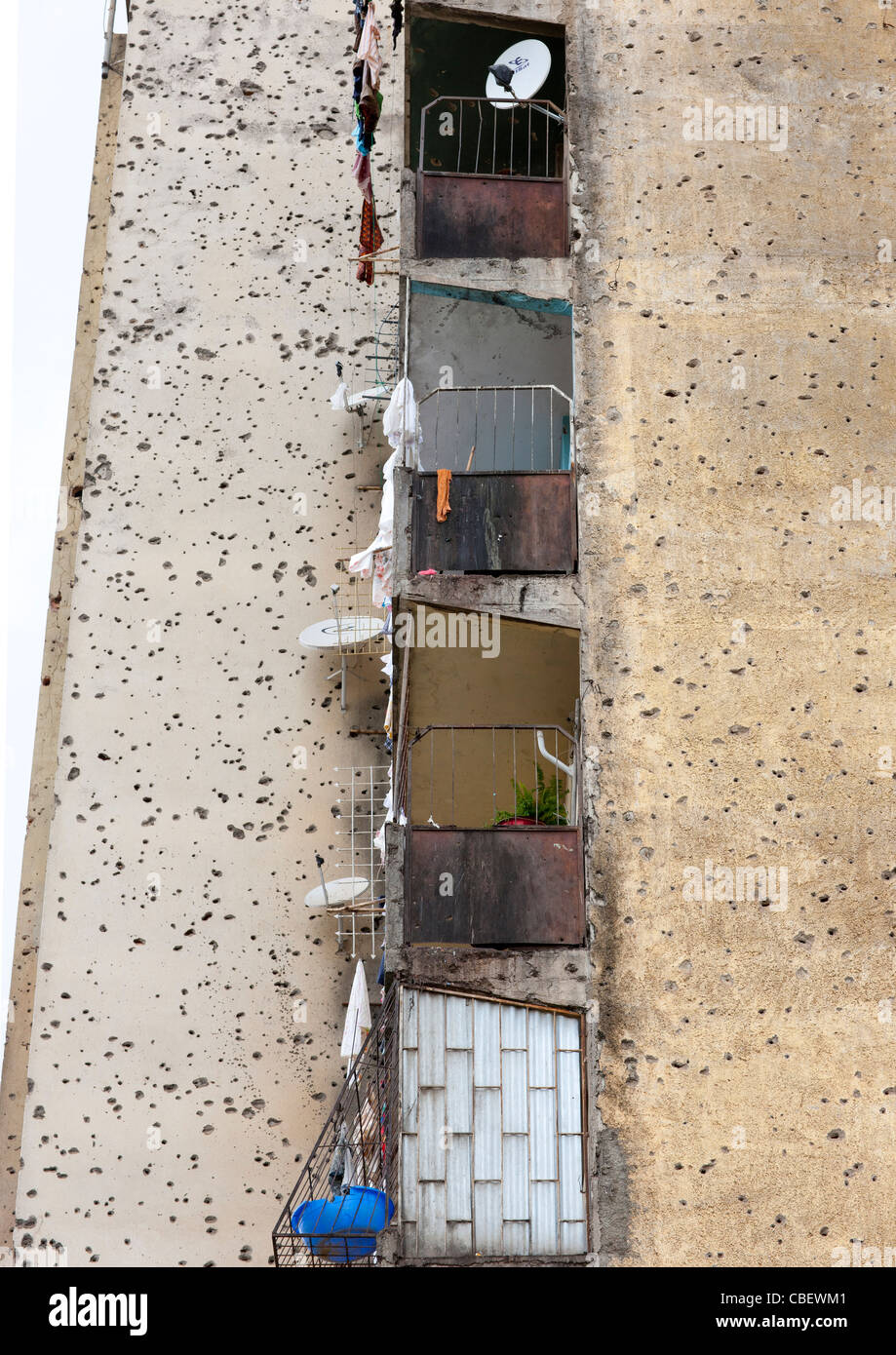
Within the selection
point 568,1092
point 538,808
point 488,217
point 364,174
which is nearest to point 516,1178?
point 568,1092

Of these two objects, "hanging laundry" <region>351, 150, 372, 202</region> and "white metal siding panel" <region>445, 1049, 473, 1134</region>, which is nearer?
"white metal siding panel" <region>445, 1049, 473, 1134</region>

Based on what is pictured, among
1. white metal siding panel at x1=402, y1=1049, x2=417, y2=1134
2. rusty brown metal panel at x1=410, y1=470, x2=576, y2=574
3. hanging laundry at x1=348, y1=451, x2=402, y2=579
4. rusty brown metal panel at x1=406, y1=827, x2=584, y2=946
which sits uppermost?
hanging laundry at x1=348, y1=451, x2=402, y2=579

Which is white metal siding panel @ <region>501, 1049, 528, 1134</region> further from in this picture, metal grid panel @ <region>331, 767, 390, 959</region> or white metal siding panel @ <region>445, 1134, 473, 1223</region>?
metal grid panel @ <region>331, 767, 390, 959</region>

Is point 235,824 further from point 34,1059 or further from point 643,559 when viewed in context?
point 643,559

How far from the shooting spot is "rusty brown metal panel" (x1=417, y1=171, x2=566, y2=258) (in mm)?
12422

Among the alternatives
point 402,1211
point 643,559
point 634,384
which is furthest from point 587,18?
point 402,1211

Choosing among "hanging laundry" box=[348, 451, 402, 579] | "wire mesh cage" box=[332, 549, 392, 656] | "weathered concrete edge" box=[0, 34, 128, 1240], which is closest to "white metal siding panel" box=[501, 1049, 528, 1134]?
"hanging laundry" box=[348, 451, 402, 579]

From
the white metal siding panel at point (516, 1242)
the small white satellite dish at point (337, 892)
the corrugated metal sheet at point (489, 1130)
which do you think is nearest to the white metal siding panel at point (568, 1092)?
the corrugated metal sheet at point (489, 1130)

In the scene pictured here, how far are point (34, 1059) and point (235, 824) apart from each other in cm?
270

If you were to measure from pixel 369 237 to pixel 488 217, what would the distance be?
2180mm

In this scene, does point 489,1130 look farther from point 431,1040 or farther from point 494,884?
point 494,884

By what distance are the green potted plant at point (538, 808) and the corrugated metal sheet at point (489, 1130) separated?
1471 mm

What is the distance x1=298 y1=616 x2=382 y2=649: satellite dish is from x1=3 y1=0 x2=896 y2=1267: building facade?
37 millimetres
